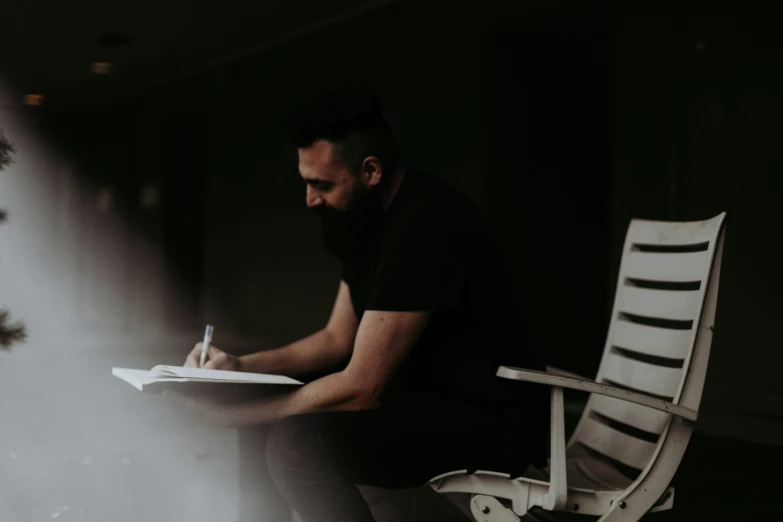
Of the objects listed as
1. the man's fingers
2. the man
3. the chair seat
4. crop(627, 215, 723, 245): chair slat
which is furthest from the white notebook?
crop(627, 215, 723, 245): chair slat

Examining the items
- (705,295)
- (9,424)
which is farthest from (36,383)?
(705,295)

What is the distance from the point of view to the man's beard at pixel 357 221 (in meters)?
1.90

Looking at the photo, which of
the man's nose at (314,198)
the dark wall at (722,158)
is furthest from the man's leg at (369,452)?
the dark wall at (722,158)

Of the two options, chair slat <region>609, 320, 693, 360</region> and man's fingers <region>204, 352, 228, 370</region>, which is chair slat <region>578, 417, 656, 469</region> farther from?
man's fingers <region>204, 352, 228, 370</region>

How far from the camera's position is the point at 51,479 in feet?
11.7

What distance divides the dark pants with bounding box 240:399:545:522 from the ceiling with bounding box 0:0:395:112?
478 cm

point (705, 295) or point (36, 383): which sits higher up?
point (705, 295)

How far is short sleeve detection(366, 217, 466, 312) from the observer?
65.9 inches

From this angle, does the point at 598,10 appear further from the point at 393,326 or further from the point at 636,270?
the point at 393,326

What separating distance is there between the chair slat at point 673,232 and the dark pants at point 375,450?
1.81 feet

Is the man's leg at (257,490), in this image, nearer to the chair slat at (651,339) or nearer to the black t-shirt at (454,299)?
the black t-shirt at (454,299)

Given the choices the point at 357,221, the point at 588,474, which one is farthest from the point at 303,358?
the point at 588,474

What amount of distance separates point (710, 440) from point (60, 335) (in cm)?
668

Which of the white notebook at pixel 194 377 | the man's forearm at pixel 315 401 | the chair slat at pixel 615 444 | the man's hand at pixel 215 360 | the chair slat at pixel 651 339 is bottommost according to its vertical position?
the chair slat at pixel 615 444
